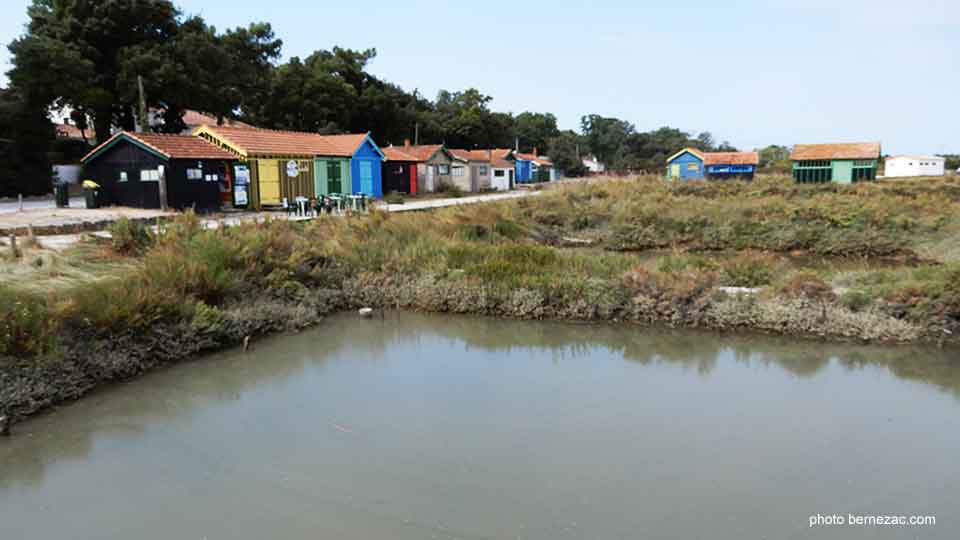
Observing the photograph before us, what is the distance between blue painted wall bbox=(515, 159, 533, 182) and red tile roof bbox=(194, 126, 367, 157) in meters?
32.1

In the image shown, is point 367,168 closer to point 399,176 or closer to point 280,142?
point 399,176

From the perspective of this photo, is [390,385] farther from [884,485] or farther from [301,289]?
[884,485]

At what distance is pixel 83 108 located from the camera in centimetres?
3141

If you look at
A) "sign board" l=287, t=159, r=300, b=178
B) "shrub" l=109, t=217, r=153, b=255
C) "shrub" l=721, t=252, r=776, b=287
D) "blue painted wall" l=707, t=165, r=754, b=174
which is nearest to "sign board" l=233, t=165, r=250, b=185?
"sign board" l=287, t=159, r=300, b=178

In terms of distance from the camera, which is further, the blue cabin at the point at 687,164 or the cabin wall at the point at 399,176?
the blue cabin at the point at 687,164

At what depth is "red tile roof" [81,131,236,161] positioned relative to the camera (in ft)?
67.5

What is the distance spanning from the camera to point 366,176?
29.5 meters

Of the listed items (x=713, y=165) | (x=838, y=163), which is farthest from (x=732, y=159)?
(x=838, y=163)

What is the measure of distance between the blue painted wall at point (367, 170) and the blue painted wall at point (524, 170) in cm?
2988

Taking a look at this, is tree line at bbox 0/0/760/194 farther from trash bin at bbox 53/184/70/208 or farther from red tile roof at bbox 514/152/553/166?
red tile roof at bbox 514/152/553/166

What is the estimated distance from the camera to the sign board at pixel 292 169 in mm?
24594

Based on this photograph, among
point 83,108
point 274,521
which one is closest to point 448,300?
point 274,521

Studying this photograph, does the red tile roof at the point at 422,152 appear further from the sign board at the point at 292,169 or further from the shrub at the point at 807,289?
the shrub at the point at 807,289

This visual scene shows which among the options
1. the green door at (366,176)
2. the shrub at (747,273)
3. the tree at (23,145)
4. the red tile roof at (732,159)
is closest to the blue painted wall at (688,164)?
the red tile roof at (732,159)
